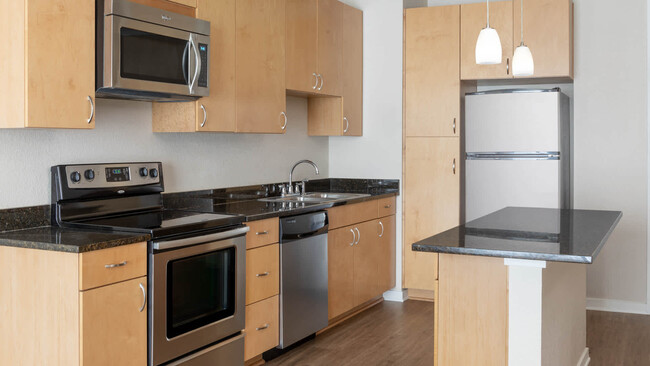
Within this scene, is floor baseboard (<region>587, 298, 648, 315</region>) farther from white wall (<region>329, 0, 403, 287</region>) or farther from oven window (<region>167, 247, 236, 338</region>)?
oven window (<region>167, 247, 236, 338</region>)

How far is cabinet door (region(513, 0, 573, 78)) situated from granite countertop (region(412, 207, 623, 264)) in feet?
5.01

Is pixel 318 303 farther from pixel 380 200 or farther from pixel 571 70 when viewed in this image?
pixel 571 70

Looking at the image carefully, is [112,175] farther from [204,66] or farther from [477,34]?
[477,34]

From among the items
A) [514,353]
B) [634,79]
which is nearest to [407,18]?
[634,79]

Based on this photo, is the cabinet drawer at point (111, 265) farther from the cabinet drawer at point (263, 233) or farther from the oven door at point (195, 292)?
the cabinet drawer at point (263, 233)

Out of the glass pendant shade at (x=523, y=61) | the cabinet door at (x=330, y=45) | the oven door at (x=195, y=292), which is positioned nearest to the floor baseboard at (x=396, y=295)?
the cabinet door at (x=330, y=45)

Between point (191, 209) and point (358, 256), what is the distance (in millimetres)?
1419

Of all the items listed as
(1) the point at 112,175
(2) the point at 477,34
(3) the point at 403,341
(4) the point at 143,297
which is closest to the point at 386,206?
(3) the point at 403,341

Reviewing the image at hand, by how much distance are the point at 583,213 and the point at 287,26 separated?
2123 millimetres

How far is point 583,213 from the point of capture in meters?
3.68

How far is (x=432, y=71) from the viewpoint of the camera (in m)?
5.03

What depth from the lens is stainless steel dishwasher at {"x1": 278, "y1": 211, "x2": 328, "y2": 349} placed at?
3699 millimetres

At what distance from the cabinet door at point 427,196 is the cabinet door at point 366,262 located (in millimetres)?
395

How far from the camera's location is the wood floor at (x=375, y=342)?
371 cm
